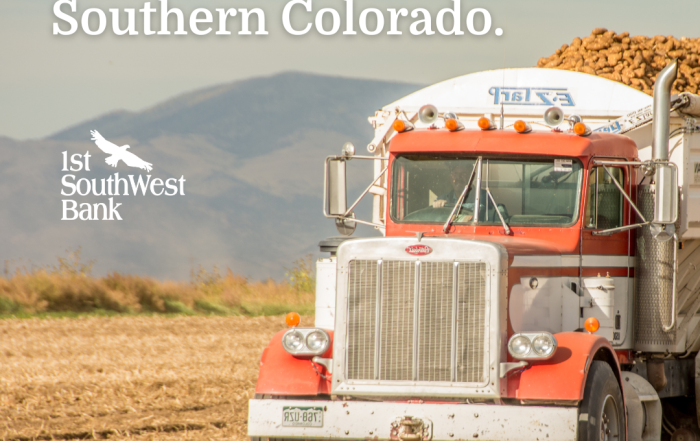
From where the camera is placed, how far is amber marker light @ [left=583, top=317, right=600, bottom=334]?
6.49 metres

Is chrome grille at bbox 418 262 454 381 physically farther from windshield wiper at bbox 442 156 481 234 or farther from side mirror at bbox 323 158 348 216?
side mirror at bbox 323 158 348 216

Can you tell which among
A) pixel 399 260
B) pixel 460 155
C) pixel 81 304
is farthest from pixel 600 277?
pixel 81 304

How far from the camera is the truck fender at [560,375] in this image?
589 centimetres

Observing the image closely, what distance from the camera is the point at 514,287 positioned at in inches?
250

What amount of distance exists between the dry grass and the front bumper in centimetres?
1333

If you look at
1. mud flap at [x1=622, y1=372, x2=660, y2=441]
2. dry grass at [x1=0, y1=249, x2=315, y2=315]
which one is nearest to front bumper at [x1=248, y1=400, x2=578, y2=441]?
mud flap at [x1=622, y1=372, x2=660, y2=441]

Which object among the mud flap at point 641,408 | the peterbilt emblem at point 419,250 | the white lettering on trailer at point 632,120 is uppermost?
the white lettering on trailer at point 632,120

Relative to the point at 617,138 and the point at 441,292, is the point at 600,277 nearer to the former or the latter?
the point at 617,138

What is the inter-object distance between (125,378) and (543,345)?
6655mm

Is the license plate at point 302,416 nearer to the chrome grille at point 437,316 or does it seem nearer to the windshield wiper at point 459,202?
the chrome grille at point 437,316

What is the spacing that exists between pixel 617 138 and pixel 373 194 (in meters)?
2.52

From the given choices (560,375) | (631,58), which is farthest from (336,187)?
Answer: (631,58)

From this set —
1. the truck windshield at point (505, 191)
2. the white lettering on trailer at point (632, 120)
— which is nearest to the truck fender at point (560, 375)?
the truck windshield at point (505, 191)

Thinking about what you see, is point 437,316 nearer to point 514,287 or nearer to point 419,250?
point 419,250
